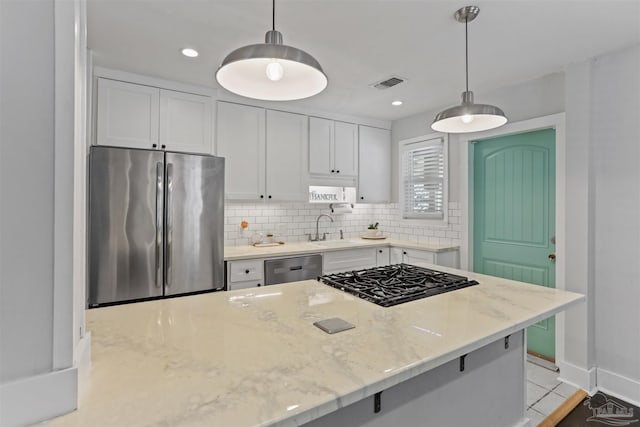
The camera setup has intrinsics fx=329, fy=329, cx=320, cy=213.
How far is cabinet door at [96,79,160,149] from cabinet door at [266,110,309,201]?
1126 mm

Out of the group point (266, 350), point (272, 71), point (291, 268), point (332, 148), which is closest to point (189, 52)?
point (272, 71)

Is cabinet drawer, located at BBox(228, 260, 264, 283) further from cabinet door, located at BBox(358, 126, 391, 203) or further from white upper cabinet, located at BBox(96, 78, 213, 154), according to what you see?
cabinet door, located at BBox(358, 126, 391, 203)

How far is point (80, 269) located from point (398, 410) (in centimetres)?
114

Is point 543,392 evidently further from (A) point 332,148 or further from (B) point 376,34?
(A) point 332,148

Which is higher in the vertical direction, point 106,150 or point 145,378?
point 106,150

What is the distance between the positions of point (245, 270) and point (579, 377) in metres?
2.85

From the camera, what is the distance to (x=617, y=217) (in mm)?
2432

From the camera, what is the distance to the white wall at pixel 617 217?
7.70 ft

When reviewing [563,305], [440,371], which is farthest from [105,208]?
[563,305]

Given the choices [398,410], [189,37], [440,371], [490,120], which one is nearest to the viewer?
[398,410]

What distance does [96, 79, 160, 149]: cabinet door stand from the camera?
270cm

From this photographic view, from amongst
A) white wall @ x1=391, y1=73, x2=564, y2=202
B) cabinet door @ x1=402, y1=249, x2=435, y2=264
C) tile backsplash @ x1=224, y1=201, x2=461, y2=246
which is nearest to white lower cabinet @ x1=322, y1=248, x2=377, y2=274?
cabinet door @ x1=402, y1=249, x2=435, y2=264

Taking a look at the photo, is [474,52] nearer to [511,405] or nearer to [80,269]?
[511,405]

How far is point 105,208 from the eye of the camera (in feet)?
7.88
